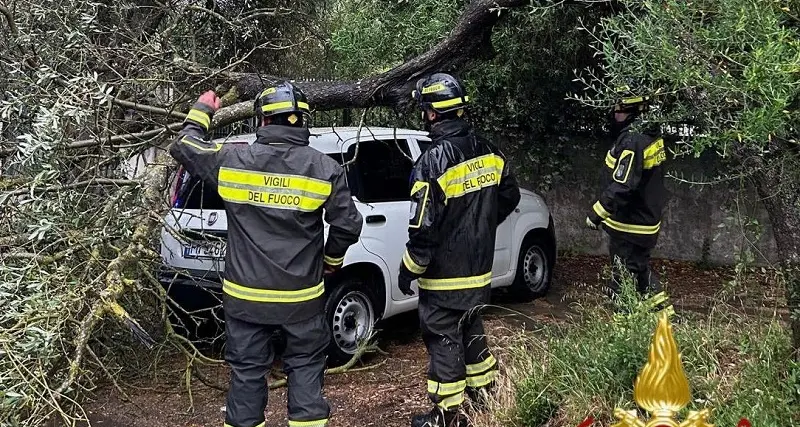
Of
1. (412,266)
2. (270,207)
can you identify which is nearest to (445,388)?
(412,266)

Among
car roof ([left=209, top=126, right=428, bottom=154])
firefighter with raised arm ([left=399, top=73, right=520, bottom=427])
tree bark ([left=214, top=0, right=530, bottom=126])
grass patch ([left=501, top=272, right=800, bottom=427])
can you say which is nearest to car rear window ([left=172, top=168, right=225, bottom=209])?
car roof ([left=209, top=126, right=428, bottom=154])

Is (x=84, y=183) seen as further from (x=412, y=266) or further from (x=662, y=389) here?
(x=662, y=389)

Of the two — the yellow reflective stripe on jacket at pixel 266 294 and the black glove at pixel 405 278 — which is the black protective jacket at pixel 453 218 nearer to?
the black glove at pixel 405 278

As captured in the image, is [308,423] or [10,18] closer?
[308,423]

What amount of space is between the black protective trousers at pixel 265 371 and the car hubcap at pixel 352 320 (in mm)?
1480

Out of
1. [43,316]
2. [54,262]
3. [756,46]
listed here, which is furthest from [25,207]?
[756,46]

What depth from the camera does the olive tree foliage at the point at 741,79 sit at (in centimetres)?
261

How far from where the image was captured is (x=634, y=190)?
5.59 m

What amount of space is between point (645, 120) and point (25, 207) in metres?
3.30

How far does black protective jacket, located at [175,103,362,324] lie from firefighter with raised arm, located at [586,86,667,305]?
262 cm

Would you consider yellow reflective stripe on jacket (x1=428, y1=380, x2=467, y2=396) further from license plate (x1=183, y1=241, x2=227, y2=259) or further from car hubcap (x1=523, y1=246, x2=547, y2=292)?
car hubcap (x1=523, y1=246, x2=547, y2=292)

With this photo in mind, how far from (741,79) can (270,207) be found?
7.10ft

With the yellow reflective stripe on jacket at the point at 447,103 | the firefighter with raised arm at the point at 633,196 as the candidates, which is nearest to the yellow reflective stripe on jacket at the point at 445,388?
the yellow reflective stripe on jacket at the point at 447,103

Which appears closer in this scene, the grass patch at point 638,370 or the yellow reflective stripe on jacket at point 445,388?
the grass patch at point 638,370
